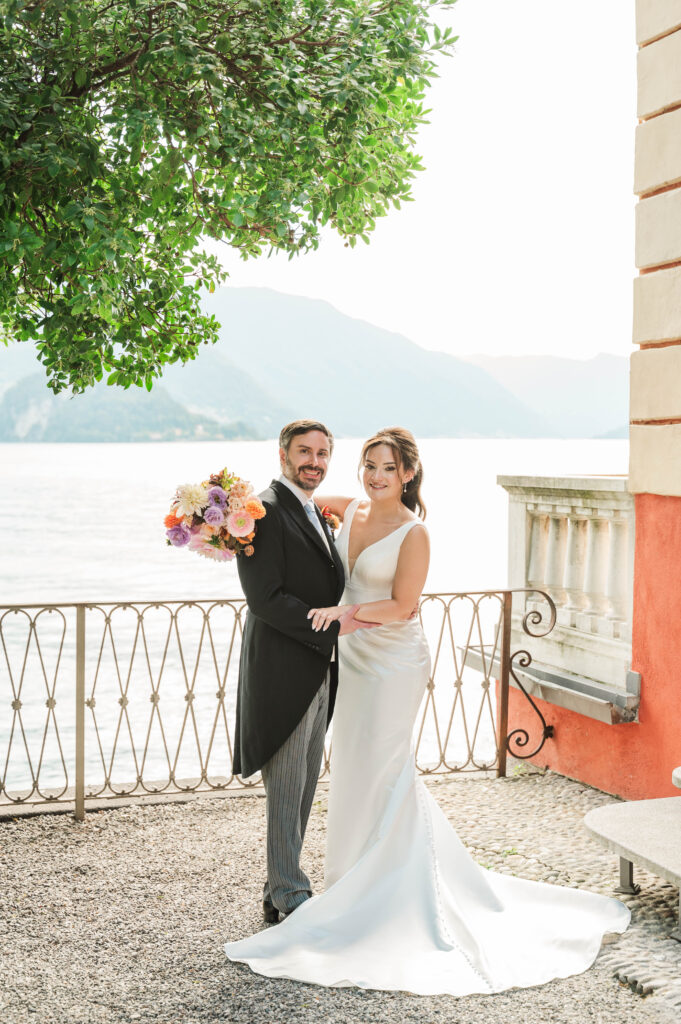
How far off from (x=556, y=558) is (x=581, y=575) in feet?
1.00

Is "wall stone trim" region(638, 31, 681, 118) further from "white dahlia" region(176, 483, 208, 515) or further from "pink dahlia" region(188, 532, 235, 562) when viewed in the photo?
"pink dahlia" region(188, 532, 235, 562)

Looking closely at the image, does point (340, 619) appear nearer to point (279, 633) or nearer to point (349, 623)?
point (349, 623)

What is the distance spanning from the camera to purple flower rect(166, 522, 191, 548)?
420 cm

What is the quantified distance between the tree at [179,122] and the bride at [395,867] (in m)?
1.59

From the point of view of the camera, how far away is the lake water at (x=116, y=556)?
13.9 metres

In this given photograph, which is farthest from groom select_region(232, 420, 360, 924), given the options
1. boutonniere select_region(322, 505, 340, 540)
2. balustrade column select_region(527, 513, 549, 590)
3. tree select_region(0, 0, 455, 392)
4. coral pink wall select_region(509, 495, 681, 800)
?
balustrade column select_region(527, 513, 549, 590)

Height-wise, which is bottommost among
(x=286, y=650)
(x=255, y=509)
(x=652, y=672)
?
(x=652, y=672)

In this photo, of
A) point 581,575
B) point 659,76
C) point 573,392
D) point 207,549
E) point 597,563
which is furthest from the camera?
point 573,392

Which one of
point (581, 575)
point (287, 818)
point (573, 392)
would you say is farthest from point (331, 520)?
point (573, 392)

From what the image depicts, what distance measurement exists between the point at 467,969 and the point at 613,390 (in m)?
156

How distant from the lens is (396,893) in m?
4.12

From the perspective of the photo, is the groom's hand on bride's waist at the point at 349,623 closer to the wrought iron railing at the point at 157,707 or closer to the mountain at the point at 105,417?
the wrought iron railing at the point at 157,707

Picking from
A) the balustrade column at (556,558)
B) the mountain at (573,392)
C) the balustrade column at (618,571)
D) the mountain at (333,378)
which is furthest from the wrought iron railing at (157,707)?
the mountain at (573,392)

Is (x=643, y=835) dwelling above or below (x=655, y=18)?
below
